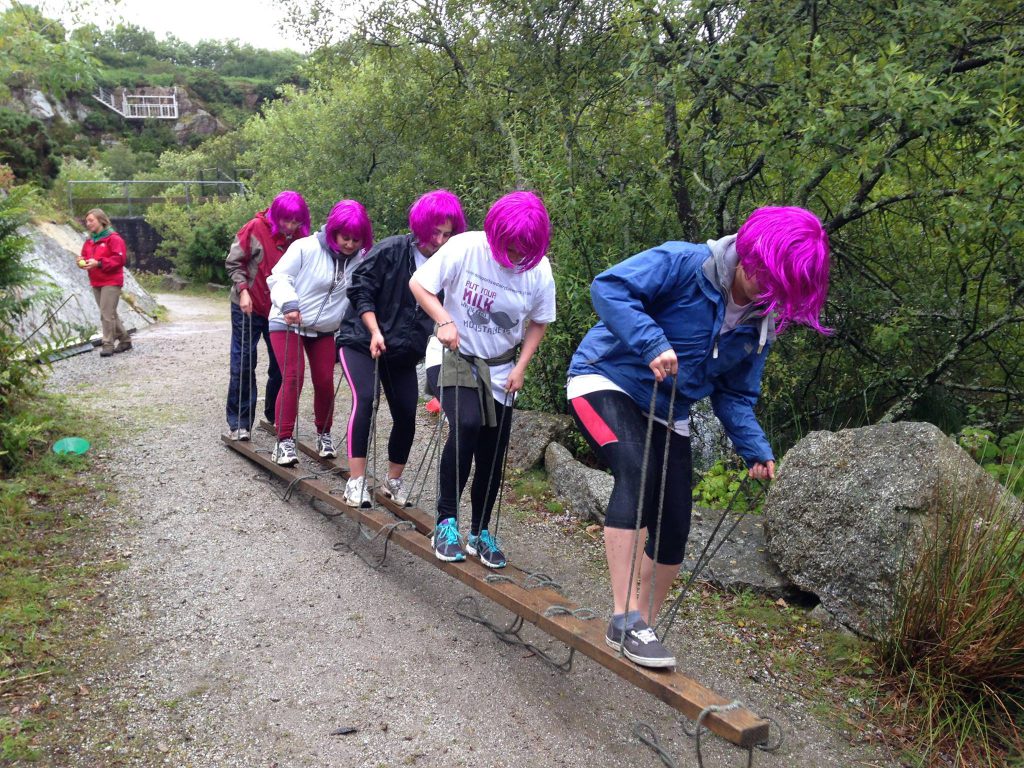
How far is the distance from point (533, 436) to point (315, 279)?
2161mm

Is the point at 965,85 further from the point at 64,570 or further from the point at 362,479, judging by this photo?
the point at 64,570

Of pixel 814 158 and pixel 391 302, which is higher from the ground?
pixel 814 158

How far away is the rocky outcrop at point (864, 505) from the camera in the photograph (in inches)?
155

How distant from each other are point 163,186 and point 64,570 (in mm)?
30893

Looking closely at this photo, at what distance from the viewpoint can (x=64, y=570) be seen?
4527 mm

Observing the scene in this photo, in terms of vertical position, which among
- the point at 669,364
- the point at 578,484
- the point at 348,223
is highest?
the point at 348,223

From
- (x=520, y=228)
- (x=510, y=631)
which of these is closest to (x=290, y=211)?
(x=520, y=228)

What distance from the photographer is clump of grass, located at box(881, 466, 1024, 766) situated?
338cm

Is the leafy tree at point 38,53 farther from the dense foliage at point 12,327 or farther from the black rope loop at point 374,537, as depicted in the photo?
the black rope loop at point 374,537

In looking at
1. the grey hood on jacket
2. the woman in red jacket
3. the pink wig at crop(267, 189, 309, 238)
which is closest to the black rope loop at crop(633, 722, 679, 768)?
the grey hood on jacket

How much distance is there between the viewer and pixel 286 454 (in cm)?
603

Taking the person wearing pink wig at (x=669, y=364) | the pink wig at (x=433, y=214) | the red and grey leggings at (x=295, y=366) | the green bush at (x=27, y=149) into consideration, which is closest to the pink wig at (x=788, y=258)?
the person wearing pink wig at (x=669, y=364)

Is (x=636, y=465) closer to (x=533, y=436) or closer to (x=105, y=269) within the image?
(x=533, y=436)

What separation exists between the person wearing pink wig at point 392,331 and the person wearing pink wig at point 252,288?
1.42m
